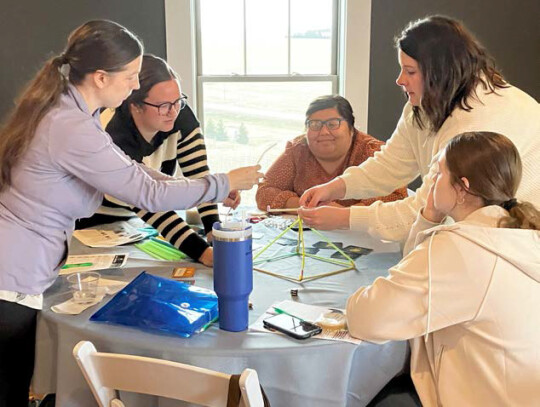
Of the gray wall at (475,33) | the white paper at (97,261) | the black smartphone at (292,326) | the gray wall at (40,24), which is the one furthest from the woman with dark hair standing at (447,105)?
the gray wall at (40,24)

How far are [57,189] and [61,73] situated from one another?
0.95 feet

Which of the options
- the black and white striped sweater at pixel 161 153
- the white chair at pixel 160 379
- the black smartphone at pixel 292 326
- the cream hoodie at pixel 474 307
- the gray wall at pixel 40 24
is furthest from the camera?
the gray wall at pixel 40 24

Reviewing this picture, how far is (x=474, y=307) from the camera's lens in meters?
1.20

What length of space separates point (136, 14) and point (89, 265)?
77.0 inches

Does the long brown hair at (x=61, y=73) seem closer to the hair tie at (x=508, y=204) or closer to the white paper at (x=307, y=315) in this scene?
the white paper at (x=307, y=315)

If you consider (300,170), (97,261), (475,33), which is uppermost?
(475,33)

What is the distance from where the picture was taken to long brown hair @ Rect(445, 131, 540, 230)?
1.25m

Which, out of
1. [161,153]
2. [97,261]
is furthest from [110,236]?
[161,153]

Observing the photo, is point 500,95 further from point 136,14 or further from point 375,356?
point 136,14

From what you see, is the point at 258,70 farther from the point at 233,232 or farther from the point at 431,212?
the point at 233,232

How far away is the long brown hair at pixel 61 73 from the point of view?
1.39 m

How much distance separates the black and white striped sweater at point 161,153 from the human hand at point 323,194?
1.09 feet

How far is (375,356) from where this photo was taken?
1.33 metres

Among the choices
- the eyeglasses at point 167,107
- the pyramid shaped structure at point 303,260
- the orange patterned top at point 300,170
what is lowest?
the pyramid shaped structure at point 303,260
